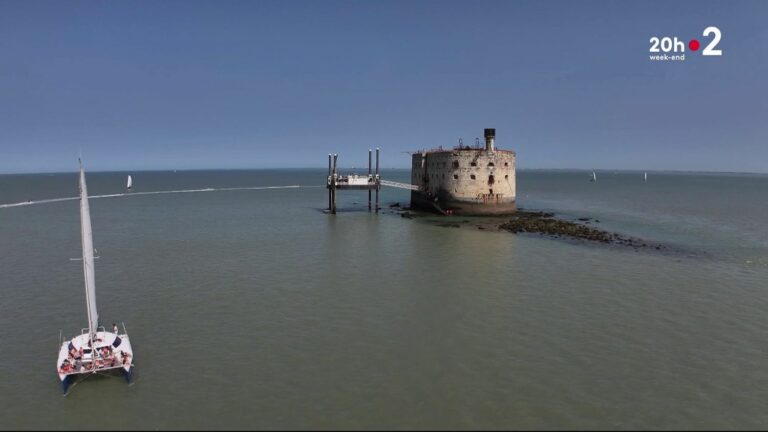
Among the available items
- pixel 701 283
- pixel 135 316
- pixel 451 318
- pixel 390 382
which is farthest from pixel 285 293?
pixel 701 283

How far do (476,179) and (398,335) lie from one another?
3913 cm

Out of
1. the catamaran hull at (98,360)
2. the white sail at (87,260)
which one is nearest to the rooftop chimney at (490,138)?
the white sail at (87,260)

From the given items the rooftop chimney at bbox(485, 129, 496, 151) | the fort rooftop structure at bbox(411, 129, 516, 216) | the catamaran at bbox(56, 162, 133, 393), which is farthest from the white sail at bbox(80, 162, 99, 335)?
the rooftop chimney at bbox(485, 129, 496, 151)

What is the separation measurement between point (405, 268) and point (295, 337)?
13.3m

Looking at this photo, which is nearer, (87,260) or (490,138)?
(87,260)

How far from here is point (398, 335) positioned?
754 inches

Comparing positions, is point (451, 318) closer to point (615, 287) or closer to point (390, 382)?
point (390, 382)

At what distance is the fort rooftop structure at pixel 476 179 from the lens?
55.3 m

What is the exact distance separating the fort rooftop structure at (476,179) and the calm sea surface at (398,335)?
18.2 meters

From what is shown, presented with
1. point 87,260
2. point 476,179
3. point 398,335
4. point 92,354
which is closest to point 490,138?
point 476,179

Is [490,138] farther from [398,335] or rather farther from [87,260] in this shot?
[87,260]

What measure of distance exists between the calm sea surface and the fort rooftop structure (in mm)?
18178

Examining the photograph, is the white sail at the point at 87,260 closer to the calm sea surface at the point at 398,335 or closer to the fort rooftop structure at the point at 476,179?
the calm sea surface at the point at 398,335

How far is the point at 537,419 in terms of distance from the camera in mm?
13328
